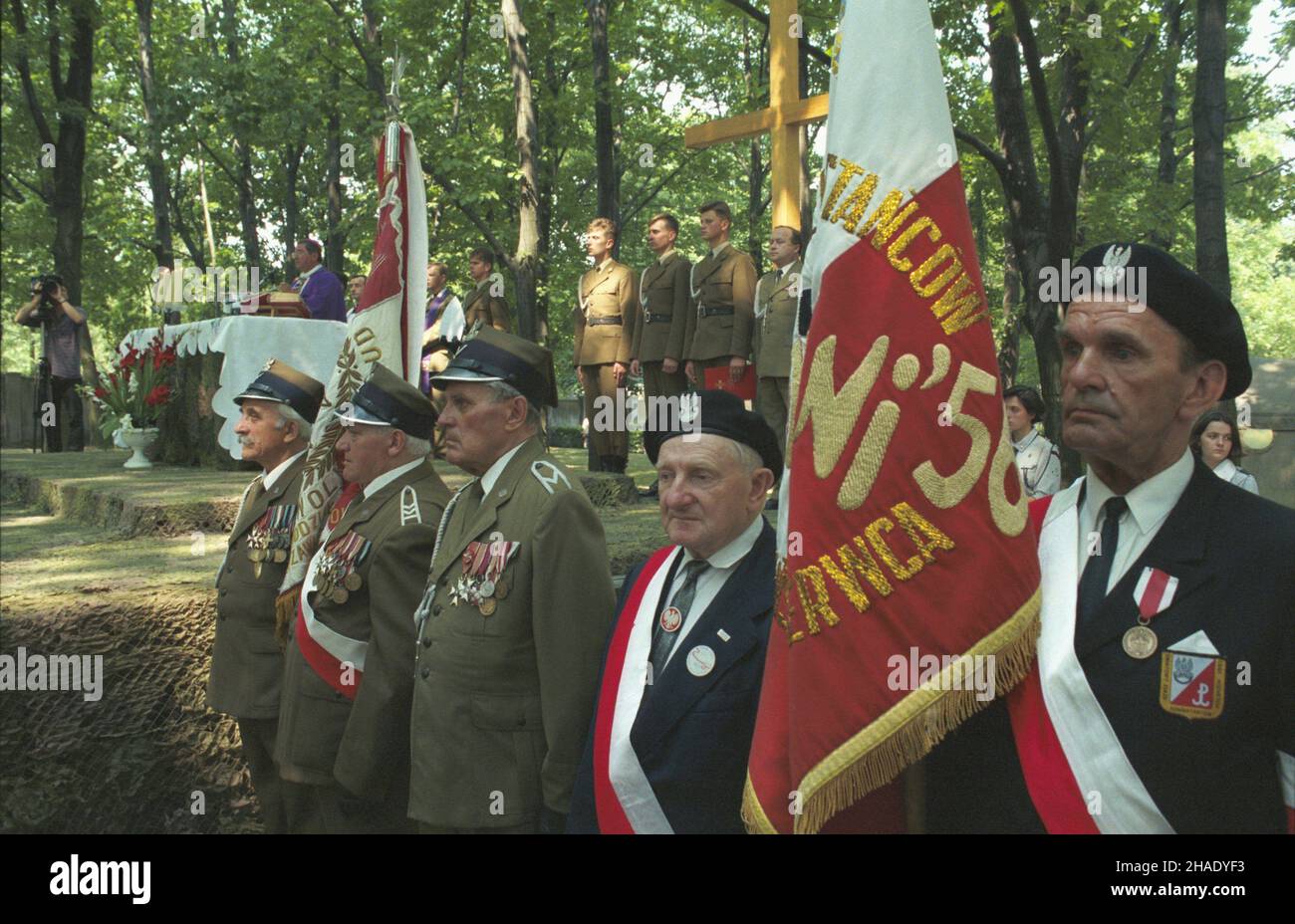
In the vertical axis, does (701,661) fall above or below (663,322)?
below

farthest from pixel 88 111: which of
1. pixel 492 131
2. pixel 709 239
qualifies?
pixel 709 239

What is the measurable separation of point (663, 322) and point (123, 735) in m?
5.09

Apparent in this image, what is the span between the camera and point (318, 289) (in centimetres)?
1117

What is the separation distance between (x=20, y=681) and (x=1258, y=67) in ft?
69.4

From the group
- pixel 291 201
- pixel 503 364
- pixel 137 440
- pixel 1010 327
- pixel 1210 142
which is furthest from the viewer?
pixel 291 201

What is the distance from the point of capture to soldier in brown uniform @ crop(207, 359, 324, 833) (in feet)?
14.1

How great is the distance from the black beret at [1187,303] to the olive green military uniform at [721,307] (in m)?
6.37

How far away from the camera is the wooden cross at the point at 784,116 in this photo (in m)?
8.05

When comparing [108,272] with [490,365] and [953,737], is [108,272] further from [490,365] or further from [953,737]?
[953,737]

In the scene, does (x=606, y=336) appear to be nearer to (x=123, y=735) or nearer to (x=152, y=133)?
(x=123, y=735)

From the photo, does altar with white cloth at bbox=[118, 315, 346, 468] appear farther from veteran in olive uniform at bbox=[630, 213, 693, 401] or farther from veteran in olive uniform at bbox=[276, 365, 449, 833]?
veteran in olive uniform at bbox=[276, 365, 449, 833]

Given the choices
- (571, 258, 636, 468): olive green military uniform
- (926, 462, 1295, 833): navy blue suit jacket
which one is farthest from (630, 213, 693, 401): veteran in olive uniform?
(926, 462, 1295, 833): navy blue suit jacket

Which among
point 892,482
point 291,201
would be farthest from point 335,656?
point 291,201

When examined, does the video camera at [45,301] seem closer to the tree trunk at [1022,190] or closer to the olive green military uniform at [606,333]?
the olive green military uniform at [606,333]
